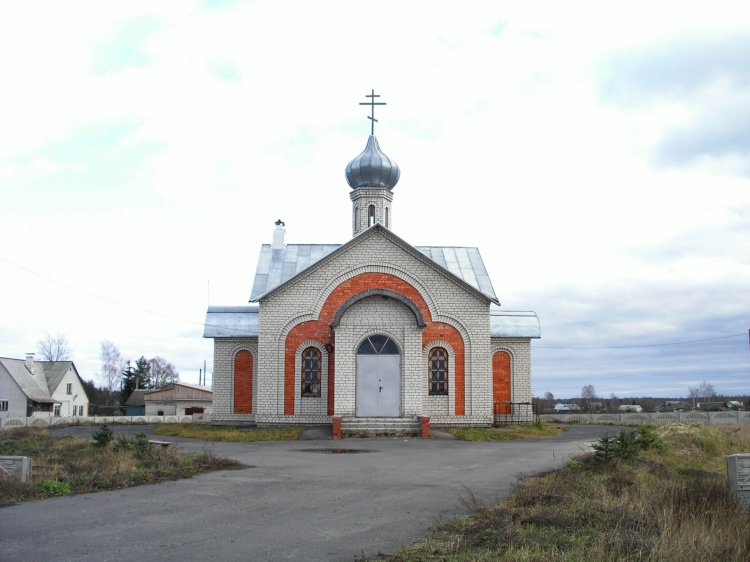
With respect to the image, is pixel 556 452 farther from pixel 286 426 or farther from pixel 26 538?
pixel 26 538

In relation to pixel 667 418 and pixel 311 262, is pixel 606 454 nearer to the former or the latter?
pixel 311 262

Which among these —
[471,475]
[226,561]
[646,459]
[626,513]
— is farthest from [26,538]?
[646,459]

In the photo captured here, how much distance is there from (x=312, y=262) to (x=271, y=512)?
18109mm

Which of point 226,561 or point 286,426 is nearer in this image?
point 226,561

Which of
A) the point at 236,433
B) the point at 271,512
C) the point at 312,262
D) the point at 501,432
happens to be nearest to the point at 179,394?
the point at 312,262

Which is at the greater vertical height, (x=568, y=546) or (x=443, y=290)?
(x=443, y=290)

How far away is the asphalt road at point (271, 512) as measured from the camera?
7.50 meters

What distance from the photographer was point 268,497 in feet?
34.3

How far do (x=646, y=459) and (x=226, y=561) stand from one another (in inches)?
354

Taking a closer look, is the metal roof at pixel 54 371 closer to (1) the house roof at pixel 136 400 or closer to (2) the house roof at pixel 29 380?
(2) the house roof at pixel 29 380

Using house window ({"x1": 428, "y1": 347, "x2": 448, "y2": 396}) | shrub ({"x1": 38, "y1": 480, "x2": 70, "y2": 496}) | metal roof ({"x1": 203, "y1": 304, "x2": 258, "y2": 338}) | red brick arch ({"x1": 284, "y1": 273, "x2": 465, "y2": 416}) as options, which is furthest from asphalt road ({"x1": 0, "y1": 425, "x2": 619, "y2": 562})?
metal roof ({"x1": 203, "y1": 304, "x2": 258, "y2": 338})

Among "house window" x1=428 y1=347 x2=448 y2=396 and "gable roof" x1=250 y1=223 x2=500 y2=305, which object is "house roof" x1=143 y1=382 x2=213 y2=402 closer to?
"gable roof" x1=250 y1=223 x2=500 y2=305

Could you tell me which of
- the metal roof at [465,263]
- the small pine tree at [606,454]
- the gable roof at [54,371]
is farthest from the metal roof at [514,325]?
the gable roof at [54,371]

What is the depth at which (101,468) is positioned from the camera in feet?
40.5
